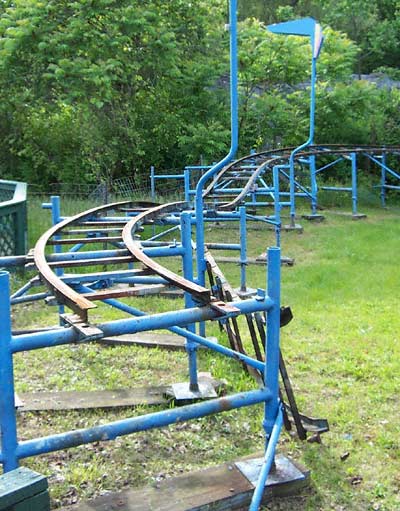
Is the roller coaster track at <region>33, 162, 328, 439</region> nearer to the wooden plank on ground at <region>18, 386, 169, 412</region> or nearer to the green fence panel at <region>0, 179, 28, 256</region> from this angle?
the wooden plank on ground at <region>18, 386, 169, 412</region>

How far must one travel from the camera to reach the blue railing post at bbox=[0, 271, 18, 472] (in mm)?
2164

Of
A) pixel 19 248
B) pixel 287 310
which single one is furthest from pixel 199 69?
pixel 287 310

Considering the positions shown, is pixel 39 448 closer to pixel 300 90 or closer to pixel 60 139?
pixel 60 139

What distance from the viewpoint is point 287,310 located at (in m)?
3.12

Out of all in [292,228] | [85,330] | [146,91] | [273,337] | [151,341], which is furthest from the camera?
[146,91]

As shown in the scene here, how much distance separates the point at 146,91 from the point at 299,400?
10.7 metres

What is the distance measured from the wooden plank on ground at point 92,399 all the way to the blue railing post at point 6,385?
1.59 meters

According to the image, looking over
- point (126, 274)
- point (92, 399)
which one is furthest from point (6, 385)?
point (92, 399)

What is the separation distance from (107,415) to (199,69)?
36.3 ft

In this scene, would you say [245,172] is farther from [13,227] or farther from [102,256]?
[102,256]

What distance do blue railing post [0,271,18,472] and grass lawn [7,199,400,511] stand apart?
2.59 ft

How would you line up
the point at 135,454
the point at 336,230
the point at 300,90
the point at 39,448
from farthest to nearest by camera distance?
the point at 300,90 < the point at 336,230 < the point at 135,454 < the point at 39,448

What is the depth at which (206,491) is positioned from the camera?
9.31ft

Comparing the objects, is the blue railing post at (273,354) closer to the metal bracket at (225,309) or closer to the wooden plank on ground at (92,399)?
the metal bracket at (225,309)
